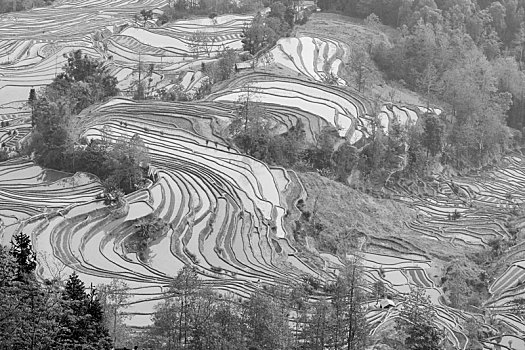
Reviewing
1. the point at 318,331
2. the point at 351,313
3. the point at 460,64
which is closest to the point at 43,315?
the point at 318,331

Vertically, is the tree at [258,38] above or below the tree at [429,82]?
above

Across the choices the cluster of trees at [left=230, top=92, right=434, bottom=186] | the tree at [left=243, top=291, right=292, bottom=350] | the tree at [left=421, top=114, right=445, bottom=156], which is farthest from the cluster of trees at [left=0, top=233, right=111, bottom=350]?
the tree at [left=421, top=114, right=445, bottom=156]

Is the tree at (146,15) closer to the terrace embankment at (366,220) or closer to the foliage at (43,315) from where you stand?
the terrace embankment at (366,220)

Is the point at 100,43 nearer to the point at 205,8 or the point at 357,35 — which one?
the point at 205,8

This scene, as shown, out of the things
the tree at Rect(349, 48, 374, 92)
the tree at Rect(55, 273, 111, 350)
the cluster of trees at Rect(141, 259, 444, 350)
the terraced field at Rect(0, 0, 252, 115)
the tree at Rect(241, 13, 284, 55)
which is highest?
the tree at Rect(55, 273, 111, 350)

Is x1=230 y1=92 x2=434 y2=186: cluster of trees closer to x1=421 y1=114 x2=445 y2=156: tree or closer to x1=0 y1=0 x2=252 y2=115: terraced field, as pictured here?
x1=421 y1=114 x2=445 y2=156: tree

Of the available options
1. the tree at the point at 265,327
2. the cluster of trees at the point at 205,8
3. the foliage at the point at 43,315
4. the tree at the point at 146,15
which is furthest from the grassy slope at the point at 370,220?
the tree at the point at 146,15

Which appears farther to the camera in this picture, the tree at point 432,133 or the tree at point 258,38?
the tree at point 258,38
